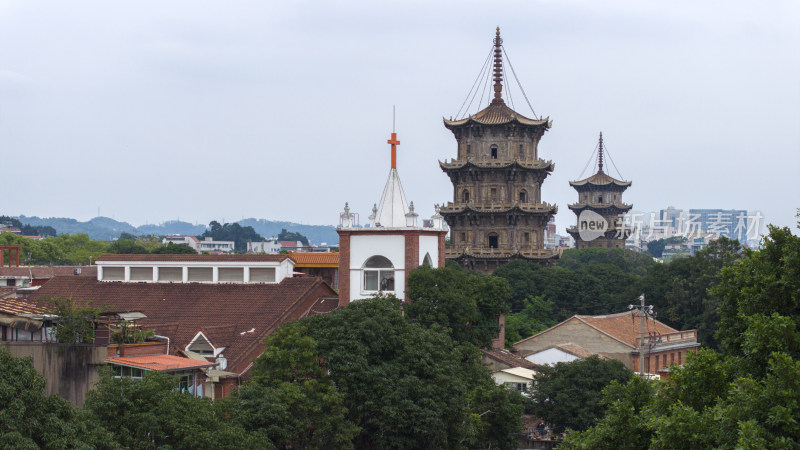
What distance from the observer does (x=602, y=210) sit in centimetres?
13350

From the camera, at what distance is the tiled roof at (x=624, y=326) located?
55.4m

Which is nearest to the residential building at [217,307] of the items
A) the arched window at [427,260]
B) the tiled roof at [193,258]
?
Result: the tiled roof at [193,258]

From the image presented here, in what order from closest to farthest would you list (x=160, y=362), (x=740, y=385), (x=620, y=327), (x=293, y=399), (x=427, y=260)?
(x=740, y=385) → (x=293, y=399) → (x=160, y=362) → (x=427, y=260) → (x=620, y=327)

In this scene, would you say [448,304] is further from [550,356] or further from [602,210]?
[602,210]

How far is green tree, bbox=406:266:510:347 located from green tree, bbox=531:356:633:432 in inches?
128

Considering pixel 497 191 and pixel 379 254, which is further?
pixel 497 191

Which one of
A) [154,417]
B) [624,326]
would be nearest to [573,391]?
[624,326]

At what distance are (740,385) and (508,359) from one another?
102 ft

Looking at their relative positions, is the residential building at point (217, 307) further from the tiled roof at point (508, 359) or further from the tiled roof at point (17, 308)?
the tiled roof at point (508, 359)

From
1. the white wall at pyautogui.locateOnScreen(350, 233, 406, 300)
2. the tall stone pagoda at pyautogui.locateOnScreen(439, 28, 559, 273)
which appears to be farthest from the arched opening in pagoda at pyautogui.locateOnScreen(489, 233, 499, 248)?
the white wall at pyautogui.locateOnScreen(350, 233, 406, 300)

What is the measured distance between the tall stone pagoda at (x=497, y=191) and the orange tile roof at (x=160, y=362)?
174 ft

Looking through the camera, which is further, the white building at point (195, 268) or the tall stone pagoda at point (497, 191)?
the tall stone pagoda at point (497, 191)

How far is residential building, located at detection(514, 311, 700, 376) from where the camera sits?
53.8 metres

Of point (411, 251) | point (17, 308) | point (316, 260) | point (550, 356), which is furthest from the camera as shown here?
point (316, 260)
